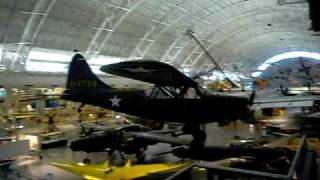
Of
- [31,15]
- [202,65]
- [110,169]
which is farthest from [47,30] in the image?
[202,65]

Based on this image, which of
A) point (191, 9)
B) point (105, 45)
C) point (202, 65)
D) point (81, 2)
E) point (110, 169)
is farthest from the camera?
point (202, 65)

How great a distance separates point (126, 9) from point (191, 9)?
5.56m

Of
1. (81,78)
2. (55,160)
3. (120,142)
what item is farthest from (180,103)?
(55,160)

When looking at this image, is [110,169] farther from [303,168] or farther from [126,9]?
[126,9]

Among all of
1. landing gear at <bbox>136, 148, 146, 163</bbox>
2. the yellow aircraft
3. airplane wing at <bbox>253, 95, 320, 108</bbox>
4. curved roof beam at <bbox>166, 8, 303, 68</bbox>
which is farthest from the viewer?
curved roof beam at <bbox>166, 8, 303, 68</bbox>

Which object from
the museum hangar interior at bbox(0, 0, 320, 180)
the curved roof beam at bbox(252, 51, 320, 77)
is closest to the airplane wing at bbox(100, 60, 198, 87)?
the museum hangar interior at bbox(0, 0, 320, 180)

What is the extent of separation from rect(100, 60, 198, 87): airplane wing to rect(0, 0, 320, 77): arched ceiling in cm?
448

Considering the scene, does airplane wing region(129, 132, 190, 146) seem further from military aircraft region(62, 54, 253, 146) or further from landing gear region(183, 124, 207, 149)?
military aircraft region(62, 54, 253, 146)

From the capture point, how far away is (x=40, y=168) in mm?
8789

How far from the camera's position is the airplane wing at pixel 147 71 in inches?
236

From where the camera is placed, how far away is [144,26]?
20391mm

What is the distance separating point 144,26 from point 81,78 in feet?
43.0

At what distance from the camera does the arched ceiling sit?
47.3ft

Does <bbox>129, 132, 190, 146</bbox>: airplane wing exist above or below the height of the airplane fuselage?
below
